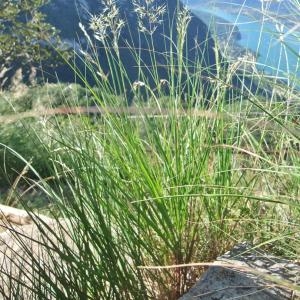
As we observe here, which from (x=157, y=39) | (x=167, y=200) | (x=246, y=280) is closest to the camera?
(x=246, y=280)

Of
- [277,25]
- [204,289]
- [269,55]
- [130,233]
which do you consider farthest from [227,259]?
[269,55]

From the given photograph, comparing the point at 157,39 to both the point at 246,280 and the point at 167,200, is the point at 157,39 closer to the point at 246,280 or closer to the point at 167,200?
the point at 167,200

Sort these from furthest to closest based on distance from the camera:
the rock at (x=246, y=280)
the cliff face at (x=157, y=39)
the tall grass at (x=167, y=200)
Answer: the cliff face at (x=157, y=39)
the tall grass at (x=167, y=200)
the rock at (x=246, y=280)

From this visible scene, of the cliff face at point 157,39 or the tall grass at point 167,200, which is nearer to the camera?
the tall grass at point 167,200

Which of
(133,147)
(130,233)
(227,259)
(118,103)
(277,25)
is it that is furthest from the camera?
(118,103)

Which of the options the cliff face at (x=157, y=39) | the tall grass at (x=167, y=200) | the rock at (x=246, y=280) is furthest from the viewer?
the cliff face at (x=157, y=39)

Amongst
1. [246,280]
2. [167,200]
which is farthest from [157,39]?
[246,280]

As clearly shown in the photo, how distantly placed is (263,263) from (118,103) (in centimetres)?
74

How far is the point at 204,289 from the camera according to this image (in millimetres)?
1678

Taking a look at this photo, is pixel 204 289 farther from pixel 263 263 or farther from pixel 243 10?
pixel 243 10

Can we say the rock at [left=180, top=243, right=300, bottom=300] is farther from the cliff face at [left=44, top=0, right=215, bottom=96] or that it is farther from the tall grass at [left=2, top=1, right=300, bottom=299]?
the cliff face at [left=44, top=0, right=215, bottom=96]

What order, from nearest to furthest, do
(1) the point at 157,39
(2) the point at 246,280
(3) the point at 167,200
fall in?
(2) the point at 246,280, (3) the point at 167,200, (1) the point at 157,39

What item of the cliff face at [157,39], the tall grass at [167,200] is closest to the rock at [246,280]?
the tall grass at [167,200]

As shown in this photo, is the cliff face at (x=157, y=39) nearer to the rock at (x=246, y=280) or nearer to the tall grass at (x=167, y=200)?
the tall grass at (x=167, y=200)
